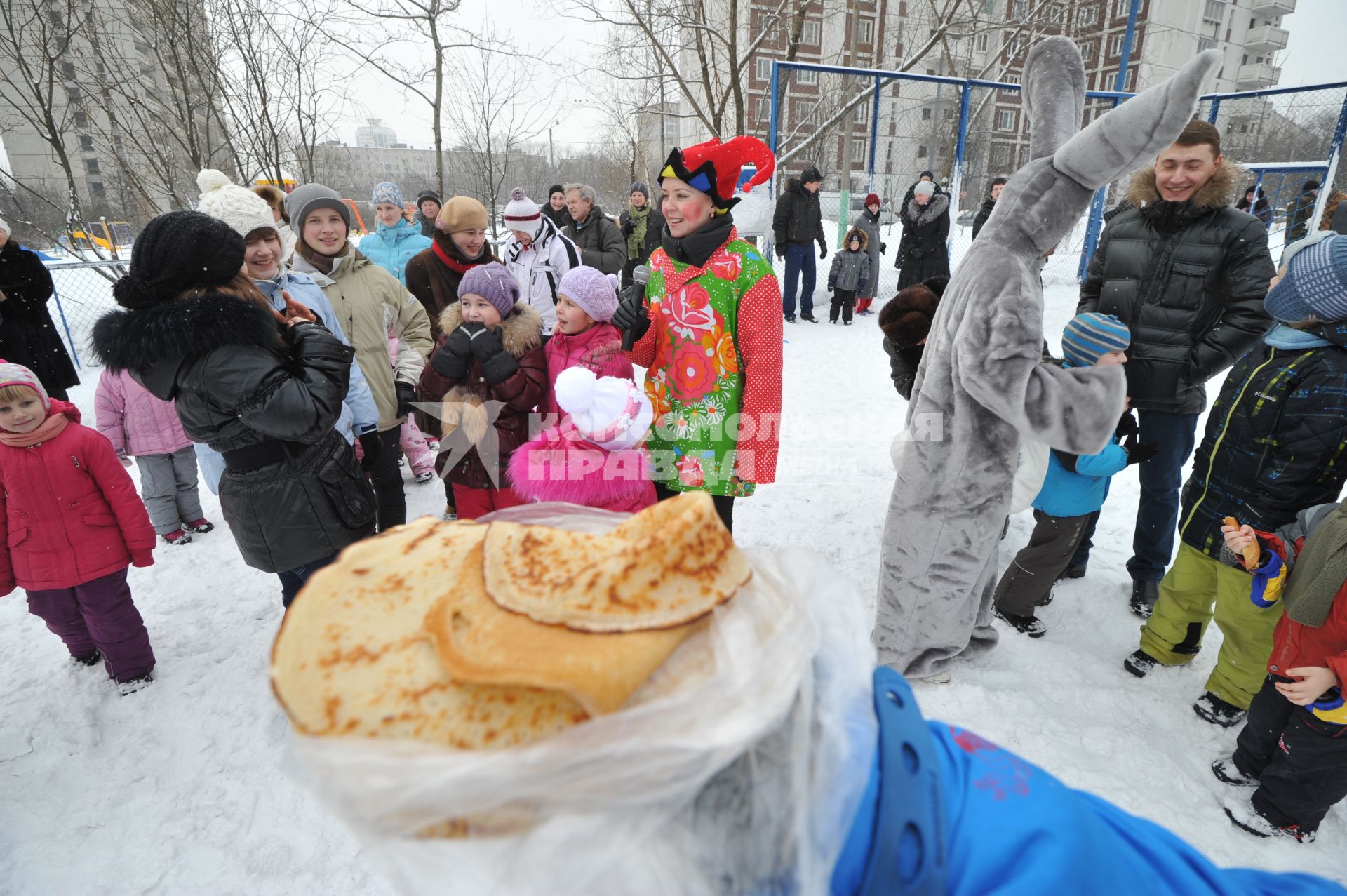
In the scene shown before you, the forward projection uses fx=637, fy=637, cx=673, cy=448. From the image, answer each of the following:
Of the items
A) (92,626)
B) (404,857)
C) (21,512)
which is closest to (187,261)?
(21,512)

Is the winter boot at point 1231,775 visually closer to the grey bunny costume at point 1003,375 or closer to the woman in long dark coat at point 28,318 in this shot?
the grey bunny costume at point 1003,375

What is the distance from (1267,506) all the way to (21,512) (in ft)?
14.9

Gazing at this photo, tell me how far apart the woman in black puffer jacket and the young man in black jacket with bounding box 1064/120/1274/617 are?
3.30 m

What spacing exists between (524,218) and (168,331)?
10.3ft

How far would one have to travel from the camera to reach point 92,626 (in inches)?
103

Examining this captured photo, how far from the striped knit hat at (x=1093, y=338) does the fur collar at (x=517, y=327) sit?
2.28 meters

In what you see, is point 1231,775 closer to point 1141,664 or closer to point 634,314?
point 1141,664

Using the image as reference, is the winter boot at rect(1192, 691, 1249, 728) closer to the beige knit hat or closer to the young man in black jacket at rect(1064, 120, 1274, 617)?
the young man in black jacket at rect(1064, 120, 1274, 617)

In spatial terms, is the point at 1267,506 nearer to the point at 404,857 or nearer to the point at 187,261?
the point at 404,857

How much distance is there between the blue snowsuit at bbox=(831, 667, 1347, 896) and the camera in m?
0.62

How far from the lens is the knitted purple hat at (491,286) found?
3.08 metres

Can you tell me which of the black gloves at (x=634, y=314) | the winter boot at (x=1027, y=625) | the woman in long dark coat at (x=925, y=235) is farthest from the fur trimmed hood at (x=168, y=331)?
the woman in long dark coat at (x=925, y=235)

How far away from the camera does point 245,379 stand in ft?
6.43

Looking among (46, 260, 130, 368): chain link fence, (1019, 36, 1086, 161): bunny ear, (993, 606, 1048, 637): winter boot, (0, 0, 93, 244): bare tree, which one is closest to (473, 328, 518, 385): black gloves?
(1019, 36, 1086, 161): bunny ear
